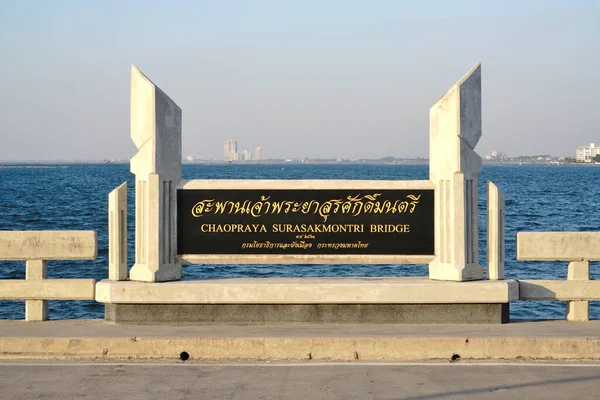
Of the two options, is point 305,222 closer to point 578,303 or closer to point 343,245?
point 343,245

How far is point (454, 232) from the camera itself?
13.6m

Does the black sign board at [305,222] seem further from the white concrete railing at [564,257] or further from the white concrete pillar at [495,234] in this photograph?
the white concrete railing at [564,257]

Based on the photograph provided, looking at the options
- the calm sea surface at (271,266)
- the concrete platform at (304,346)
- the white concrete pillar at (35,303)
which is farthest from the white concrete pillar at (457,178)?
the calm sea surface at (271,266)

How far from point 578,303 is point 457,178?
101 inches

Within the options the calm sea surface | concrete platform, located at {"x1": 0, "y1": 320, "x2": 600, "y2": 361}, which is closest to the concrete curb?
concrete platform, located at {"x1": 0, "y1": 320, "x2": 600, "y2": 361}

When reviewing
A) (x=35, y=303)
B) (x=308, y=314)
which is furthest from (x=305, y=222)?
(x=35, y=303)

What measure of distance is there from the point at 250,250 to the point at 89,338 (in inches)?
112

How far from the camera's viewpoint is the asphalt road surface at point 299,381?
10078 millimetres

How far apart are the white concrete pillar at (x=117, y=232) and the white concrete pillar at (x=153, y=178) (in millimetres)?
198

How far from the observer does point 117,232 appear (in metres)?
13.6

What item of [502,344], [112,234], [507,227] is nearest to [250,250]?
[112,234]

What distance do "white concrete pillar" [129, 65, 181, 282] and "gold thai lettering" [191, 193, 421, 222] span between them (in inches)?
21.4

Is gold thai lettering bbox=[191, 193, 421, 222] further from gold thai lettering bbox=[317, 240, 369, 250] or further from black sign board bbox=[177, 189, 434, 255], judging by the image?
gold thai lettering bbox=[317, 240, 369, 250]

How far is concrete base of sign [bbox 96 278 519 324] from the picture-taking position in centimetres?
1329
